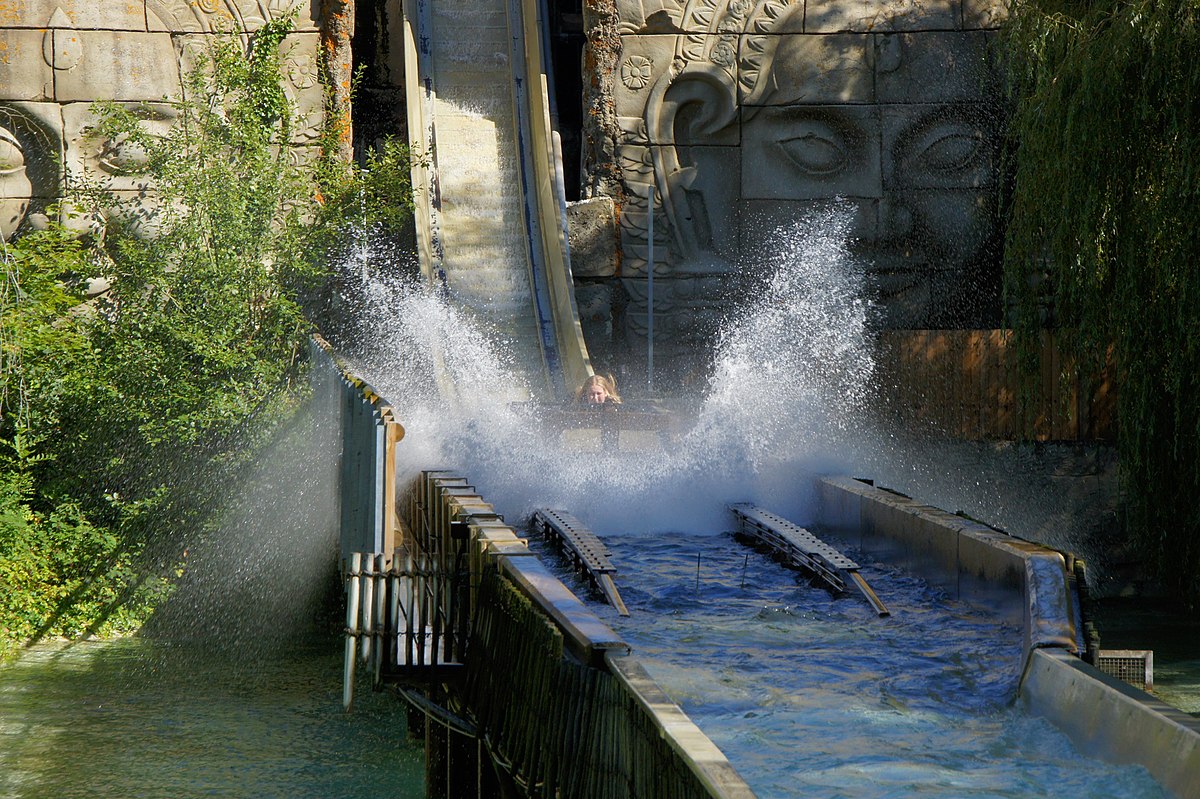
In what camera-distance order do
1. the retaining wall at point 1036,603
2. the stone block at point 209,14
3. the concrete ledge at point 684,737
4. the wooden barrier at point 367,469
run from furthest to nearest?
the stone block at point 209,14, the wooden barrier at point 367,469, the retaining wall at point 1036,603, the concrete ledge at point 684,737

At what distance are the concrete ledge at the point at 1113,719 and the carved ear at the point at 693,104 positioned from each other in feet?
29.2

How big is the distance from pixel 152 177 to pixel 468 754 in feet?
24.0

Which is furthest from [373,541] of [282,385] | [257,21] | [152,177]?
[257,21]

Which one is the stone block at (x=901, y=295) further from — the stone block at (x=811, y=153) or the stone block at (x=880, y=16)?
the stone block at (x=880, y=16)

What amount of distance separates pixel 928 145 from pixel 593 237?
10.5ft

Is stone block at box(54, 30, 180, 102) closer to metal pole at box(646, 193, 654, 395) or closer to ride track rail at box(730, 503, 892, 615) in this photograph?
metal pole at box(646, 193, 654, 395)

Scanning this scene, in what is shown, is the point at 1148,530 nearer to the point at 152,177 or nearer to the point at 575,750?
the point at 575,750

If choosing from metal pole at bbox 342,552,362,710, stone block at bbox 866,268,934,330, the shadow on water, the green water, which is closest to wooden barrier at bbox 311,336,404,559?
metal pole at bbox 342,552,362,710

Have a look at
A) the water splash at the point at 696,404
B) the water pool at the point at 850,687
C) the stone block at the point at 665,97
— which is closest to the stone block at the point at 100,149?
the water splash at the point at 696,404

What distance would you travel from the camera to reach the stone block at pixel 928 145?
13000 mm

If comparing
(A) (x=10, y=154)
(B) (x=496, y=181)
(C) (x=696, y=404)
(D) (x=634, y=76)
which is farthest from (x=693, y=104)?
(A) (x=10, y=154)

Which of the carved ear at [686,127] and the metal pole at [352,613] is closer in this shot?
the metal pole at [352,613]

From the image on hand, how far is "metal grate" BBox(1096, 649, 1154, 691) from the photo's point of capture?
17.6 ft

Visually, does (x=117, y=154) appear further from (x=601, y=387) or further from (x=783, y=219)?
(x=783, y=219)
